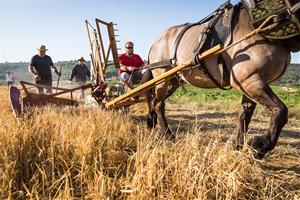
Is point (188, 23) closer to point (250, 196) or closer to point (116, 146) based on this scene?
point (116, 146)

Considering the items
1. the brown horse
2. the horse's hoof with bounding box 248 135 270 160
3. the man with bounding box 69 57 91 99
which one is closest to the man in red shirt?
the brown horse

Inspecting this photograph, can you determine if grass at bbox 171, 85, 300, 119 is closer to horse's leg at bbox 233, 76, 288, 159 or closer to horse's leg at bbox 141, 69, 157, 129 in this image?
horse's leg at bbox 141, 69, 157, 129

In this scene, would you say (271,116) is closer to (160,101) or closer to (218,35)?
(218,35)

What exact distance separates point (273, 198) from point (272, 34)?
1.82 metres

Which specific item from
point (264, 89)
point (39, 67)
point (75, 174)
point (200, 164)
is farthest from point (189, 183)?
point (39, 67)

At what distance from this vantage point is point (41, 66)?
390 inches

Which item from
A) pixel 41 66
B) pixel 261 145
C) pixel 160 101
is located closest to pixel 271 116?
pixel 261 145

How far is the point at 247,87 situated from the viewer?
393 cm

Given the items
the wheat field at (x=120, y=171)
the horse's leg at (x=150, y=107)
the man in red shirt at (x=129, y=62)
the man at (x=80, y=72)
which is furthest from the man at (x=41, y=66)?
the wheat field at (x=120, y=171)

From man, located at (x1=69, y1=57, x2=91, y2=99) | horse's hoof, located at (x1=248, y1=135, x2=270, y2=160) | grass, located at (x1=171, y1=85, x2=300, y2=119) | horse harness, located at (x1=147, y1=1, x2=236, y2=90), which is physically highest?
horse harness, located at (x1=147, y1=1, x2=236, y2=90)

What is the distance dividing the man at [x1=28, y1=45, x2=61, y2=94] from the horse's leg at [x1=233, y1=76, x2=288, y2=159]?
7.02 metres

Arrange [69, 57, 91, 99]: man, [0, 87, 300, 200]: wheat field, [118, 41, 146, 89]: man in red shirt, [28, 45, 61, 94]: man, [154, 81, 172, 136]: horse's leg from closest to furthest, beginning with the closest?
1. [0, 87, 300, 200]: wheat field
2. [154, 81, 172, 136]: horse's leg
3. [118, 41, 146, 89]: man in red shirt
4. [28, 45, 61, 94]: man
5. [69, 57, 91, 99]: man

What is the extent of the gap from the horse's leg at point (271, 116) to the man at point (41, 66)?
7023 millimetres

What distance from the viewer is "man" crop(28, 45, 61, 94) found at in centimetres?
977
